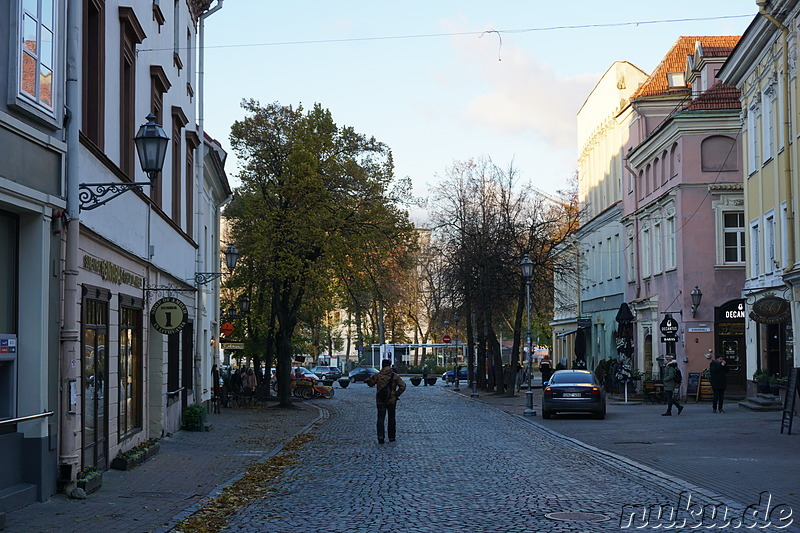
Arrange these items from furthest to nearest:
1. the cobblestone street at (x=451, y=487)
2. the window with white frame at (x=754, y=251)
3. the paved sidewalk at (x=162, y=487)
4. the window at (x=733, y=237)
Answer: the window at (x=733, y=237), the window with white frame at (x=754, y=251), the cobblestone street at (x=451, y=487), the paved sidewalk at (x=162, y=487)

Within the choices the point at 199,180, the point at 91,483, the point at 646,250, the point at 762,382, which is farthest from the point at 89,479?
the point at 646,250

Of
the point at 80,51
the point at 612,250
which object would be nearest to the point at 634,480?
the point at 80,51

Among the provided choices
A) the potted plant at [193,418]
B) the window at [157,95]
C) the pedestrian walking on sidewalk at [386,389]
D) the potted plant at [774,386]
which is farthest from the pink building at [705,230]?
the window at [157,95]

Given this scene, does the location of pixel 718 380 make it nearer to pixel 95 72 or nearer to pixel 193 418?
pixel 193 418

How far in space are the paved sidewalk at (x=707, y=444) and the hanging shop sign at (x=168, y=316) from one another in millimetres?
7985

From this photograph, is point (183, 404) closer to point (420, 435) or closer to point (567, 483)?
point (420, 435)

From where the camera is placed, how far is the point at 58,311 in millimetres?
13086

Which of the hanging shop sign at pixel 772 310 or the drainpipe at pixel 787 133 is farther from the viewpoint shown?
the hanging shop sign at pixel 772 310

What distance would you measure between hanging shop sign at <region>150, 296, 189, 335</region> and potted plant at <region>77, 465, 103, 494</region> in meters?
5.20

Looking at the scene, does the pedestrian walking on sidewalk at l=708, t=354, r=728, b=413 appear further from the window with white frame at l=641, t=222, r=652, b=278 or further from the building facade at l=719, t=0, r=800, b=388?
the window with white frame at l=641, t=222, r=652, b=278

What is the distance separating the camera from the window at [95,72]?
1529 centimetres

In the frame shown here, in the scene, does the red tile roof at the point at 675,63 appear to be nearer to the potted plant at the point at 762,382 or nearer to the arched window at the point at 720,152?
the arched window at the point at 720,152

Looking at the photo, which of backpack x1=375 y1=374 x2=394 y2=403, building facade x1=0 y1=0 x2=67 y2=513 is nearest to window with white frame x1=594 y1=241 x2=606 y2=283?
backpack x1=375 y1=374 x2=394 y2=403

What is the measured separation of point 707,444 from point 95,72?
43.0 feet
